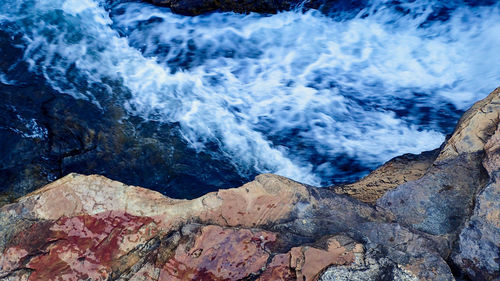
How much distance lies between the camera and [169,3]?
627 centimetres

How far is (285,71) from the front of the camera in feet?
18.7

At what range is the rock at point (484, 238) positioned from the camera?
2.51 m

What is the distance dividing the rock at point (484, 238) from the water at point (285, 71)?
222 centimetres

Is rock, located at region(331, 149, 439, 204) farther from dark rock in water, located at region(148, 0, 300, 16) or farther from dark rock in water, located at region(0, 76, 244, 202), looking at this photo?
dark rock in water, located at region(148, 0, 300, 16)

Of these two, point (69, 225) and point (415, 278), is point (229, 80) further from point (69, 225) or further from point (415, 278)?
point (415, 278)

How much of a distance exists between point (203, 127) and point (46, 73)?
1.98m

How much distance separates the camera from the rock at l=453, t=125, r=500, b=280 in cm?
251

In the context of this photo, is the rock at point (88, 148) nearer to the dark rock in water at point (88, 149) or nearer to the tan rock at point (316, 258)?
the dark rock in water at point (88, 149)

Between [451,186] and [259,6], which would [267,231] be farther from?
[259,6]

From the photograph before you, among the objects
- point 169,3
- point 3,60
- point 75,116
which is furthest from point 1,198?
point 169,3

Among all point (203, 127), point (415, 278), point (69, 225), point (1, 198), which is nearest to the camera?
point (415, 278)

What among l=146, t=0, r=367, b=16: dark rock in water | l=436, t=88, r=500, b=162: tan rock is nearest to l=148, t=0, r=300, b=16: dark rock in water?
l=146, t=0, r=367, b=16: dark rock in water

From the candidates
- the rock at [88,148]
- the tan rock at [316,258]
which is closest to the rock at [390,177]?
the tan rock at [316,258]

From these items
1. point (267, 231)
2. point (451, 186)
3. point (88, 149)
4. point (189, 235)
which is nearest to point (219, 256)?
point (189, 235)
